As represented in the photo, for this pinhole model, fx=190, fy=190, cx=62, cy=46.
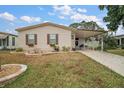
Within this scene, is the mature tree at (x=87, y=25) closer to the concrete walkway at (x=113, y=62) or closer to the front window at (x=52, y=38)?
the front window at (x=52, y=38)

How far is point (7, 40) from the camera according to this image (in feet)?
91.8

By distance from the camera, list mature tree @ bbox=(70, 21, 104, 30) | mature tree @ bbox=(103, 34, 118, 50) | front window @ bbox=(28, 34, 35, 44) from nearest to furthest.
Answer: front window @ bbox=(28, 34, 35, 44) < mature tree @ bbox=(103, 34, 118, 50) < mature tree @ bbox=(70, 21, 104, 30)

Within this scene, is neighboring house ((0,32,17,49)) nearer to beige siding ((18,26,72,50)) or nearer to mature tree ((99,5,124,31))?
beige siding ((18,26,72,50))

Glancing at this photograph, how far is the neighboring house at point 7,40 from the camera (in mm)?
26438

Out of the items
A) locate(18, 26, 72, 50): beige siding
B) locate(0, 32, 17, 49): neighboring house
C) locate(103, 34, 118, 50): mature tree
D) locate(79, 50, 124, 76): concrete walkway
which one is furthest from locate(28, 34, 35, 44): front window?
locate(103, 34, 118, 50): mature tree

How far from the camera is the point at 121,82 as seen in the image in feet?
21.4

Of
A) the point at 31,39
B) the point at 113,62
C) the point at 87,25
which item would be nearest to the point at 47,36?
the point at 31,39

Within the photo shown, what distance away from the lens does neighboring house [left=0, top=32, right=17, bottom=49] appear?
26.4 metres

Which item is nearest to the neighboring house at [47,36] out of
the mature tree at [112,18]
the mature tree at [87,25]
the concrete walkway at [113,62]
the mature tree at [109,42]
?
the mature tree at [112,18]

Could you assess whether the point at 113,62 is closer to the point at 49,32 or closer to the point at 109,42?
the point at 49,32

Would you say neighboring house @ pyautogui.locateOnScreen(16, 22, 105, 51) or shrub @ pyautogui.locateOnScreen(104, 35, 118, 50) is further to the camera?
shrub @ pyautogui.locateOnScreen(104, 35, 118, 50)
